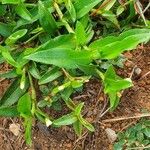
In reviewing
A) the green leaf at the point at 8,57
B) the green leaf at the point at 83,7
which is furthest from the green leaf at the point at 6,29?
the green leaf at the point at 83,7

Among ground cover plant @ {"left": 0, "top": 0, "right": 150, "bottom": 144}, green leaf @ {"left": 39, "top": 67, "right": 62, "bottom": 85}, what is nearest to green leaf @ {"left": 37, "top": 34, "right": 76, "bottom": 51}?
ground cover plant @ {"left": 0, "top": 0, "right": 150, "bottom": 144}

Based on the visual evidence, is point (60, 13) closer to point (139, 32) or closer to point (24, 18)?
point (24, 18)

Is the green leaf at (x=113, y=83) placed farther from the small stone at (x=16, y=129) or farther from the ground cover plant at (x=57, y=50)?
the small stone at (x=16, y=129)

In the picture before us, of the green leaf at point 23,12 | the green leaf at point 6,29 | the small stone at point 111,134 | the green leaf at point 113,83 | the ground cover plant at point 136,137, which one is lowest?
the small stone at point 111,134

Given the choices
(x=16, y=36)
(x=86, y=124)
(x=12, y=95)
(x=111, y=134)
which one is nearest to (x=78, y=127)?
(x=86, y=124)

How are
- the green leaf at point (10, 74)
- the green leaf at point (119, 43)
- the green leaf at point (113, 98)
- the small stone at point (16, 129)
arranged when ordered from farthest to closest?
the small stone at point (16, 129) < the green leaf at point (10, 74) < the green leaf at point (113, 98) < the green leaf at point (119, 43)

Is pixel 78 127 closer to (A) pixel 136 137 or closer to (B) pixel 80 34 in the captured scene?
(A) pixel 136 137

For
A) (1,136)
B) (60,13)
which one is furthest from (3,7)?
(1,136)
